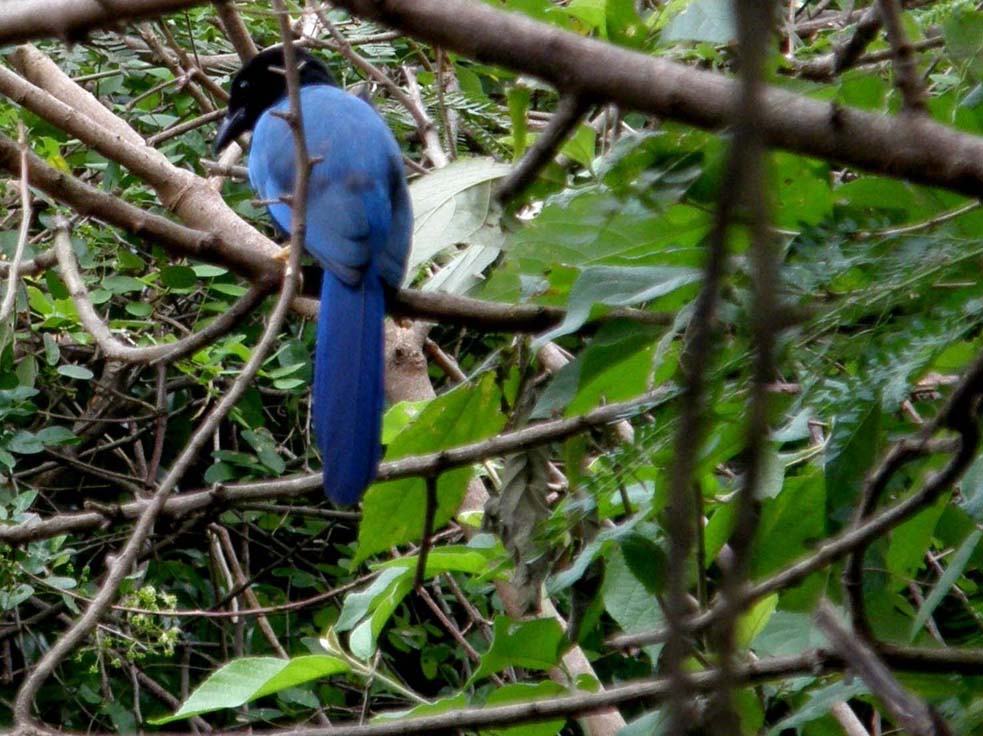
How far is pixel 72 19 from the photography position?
1397 millimetres

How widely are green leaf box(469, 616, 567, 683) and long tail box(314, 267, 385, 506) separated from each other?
0.50 meters

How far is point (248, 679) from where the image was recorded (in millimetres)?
1955

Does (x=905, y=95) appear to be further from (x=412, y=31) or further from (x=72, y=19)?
(x=72, y=19)

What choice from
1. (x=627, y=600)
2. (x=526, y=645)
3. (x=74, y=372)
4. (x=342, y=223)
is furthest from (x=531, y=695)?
(x=74, y=372)

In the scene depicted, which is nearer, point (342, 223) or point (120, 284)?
point (342, 223)

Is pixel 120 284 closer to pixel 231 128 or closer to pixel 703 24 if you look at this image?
pixel 231 128

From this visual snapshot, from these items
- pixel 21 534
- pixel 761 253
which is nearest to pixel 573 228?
pixel 21 534

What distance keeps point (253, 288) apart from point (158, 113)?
284cm

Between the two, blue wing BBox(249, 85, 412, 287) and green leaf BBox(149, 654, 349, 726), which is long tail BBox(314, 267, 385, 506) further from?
green leaf BBox(149, 654, 349, 726)

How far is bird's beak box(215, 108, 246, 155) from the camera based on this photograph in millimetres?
3848

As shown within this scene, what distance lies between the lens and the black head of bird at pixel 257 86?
3621mm

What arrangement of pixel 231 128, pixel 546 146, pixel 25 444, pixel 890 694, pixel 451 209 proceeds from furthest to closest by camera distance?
pixel 25 444 → pixel 231 128 → pixel 451 209 → pixel 546 146 → pixel 890 694

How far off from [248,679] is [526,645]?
421 millimetres

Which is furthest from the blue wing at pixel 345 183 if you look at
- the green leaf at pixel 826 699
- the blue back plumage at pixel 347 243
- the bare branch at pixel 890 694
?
the bare branch at pixel 890 694
